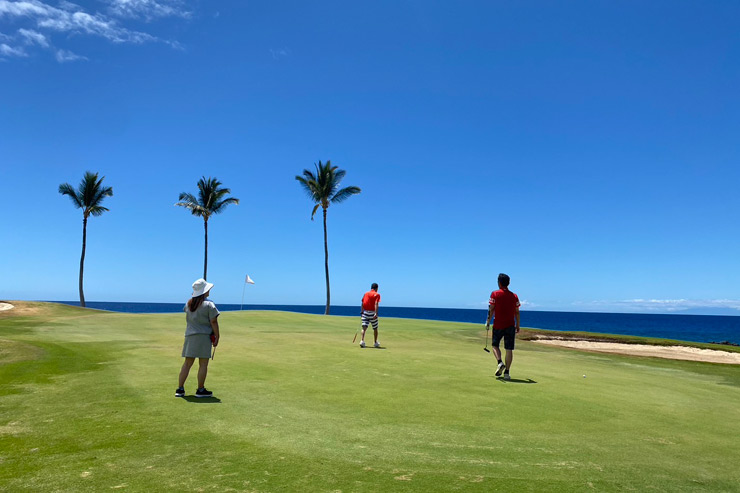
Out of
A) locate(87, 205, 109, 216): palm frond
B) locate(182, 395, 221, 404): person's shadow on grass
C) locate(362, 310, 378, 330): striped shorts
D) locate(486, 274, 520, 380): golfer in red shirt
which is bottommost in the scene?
locate(182, 395, 221, 404): person's shadow on grass

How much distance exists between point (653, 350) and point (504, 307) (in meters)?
20.0

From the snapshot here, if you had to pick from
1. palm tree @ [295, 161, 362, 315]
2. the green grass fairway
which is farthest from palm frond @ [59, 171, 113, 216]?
the green grass fairway

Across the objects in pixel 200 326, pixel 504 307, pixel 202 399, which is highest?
pixel 504 307

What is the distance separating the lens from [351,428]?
22.1 feet

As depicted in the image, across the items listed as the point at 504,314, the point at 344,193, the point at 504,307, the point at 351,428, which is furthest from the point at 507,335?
the point at 344,193

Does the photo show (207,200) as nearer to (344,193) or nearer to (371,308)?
(344,193)

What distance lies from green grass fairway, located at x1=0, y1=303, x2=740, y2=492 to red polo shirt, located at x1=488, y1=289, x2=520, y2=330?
4.95ft

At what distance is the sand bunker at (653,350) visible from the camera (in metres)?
24.0

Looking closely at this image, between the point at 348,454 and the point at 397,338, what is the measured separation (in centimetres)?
1940

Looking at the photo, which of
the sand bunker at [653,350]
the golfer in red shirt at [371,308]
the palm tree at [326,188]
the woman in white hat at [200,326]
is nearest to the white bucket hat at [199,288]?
the woman in white hat at [200,326]

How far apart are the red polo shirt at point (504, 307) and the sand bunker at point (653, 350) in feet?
49.4

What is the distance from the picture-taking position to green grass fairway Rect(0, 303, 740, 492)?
498 centimetres

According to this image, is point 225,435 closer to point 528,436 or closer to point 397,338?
point 528,436

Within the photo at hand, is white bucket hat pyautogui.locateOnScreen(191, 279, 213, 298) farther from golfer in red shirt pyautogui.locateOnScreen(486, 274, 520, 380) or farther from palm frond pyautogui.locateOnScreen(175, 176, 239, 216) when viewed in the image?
palm frond pyautogui.locateOnScreen(175, 176, 239, 216)
